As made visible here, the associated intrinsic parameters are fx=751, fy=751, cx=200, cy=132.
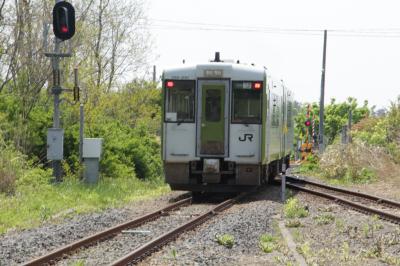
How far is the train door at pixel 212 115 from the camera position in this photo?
56.3ft

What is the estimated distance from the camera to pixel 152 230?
454 inches

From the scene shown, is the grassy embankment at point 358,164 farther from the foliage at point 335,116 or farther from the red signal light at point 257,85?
the foliage at point 335,116

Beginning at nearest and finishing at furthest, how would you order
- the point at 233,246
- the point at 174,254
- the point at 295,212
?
the point at 174,254 → the point at 233,246 → the point at 295,212

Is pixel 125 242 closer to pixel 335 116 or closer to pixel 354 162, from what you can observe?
pixel 354 162

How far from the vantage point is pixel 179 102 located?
1725 cm

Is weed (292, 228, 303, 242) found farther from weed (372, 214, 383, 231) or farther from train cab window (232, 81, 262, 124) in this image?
train cab window (232, 81, 262, 124)

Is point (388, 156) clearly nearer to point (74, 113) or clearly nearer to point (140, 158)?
point (140, 158)

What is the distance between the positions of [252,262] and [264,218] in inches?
182

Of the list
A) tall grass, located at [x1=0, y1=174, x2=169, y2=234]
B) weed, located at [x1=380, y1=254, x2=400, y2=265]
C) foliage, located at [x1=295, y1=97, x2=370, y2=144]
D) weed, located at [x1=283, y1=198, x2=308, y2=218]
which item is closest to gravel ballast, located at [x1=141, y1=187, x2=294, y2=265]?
weed, located at [x1=283, y1=198, x2=308, y2=218]

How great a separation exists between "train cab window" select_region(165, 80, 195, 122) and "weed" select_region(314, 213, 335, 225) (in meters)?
4.96

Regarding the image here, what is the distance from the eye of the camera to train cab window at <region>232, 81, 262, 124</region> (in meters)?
17.2

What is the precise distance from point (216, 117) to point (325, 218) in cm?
514

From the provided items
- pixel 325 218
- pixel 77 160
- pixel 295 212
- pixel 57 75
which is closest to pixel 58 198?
pixel 57 75

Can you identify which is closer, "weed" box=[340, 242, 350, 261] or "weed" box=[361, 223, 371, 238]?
"weed" box=[340, 242, 350, 261]
